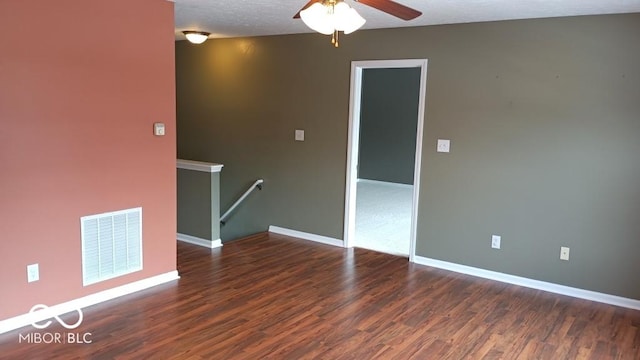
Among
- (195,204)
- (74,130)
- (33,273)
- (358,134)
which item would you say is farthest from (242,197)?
(33,273)

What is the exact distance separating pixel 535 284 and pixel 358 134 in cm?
221

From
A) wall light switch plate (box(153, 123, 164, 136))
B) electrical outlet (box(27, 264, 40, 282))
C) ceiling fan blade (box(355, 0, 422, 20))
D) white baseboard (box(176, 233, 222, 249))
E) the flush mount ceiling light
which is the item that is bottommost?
white baseboard (box(176, 233, 222, 249))

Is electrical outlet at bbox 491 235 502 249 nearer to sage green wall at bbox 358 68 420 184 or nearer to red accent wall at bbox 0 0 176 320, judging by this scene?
red accent wall at bbox 0 0 176 320

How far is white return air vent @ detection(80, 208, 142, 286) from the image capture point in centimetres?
346

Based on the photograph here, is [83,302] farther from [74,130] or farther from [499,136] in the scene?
[499,136]

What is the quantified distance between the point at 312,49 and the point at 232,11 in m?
1.31

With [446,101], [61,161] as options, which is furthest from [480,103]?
[61,161]

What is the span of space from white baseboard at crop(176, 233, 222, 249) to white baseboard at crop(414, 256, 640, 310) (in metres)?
2.06

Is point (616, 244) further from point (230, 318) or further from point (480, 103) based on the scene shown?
point (230, 318)

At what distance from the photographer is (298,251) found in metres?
5.07

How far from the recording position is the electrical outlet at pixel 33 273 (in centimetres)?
315

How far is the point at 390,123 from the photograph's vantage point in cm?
967

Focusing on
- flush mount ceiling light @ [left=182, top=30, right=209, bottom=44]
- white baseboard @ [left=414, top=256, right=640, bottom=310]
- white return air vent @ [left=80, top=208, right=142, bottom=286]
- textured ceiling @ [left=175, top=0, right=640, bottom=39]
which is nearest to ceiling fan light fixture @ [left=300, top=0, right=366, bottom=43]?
textured ceiling @ [left=175, top=0, right=640, bottom=39]

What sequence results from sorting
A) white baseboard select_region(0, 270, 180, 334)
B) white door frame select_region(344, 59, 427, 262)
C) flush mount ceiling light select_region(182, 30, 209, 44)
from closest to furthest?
white baseboard select_region(0, 270, 180, 334), white door frame select_region(344, 59, 427, 262), flush mount ceiling light select_region(182, 30, 209, 44)
